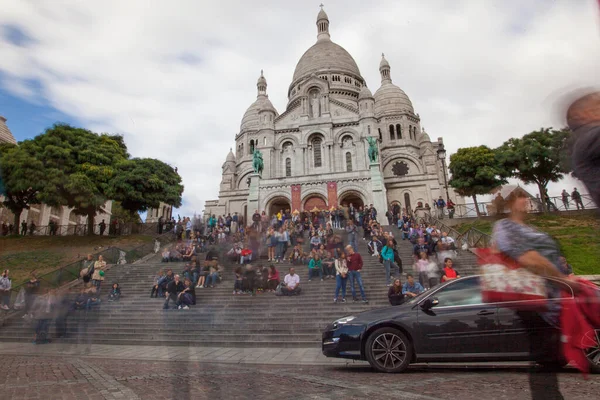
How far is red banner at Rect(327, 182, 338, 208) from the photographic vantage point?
32656mm

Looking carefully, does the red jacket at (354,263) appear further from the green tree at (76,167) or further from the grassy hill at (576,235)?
the green tree at (76,167)

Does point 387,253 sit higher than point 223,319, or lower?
higher

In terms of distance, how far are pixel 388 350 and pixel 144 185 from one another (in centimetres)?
2531

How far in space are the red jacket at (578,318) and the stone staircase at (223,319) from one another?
20.6ft

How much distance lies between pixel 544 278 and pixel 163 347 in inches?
337

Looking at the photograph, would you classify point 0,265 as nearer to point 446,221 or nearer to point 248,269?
point 248,269

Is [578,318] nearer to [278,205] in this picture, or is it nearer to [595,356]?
[595,356]

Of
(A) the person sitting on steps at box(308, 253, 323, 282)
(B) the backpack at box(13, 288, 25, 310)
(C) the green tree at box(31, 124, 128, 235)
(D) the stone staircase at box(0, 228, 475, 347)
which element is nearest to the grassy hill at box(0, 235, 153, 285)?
(C) the green tree at box(31, 124, 128, 235)

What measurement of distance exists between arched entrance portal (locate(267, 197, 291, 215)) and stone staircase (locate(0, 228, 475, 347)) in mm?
21139

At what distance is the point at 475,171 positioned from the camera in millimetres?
29422

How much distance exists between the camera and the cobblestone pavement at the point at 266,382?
14.0 feet

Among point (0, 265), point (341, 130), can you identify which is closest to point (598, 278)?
point (0, 265)

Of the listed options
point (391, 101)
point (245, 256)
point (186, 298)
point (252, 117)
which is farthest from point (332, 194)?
point (252, 117)

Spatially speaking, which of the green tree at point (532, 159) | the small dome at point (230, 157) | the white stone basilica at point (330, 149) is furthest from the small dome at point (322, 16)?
the green tree at point (532, 159)
